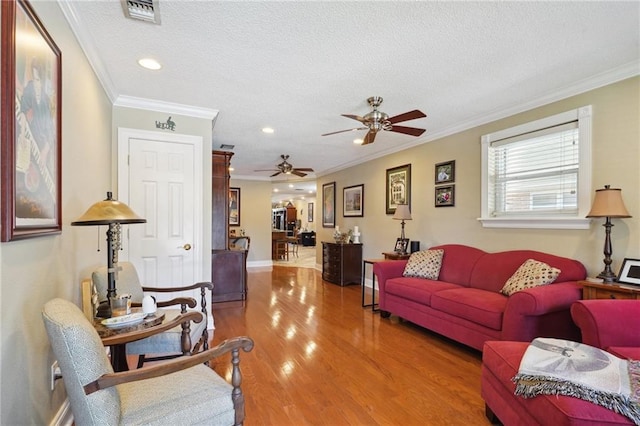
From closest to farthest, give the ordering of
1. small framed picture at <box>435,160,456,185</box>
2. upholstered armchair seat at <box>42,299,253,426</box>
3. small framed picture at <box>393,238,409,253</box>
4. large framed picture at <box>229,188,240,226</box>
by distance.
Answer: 1. upholstered armchair seat at <box>42,299,253,426</box>
2. small framed picture at <box>435,160,456,185</box>
3. small framed picture at <box>393,238,409,253</box>
4. large framed picture at <box>229,188,240,226</box>

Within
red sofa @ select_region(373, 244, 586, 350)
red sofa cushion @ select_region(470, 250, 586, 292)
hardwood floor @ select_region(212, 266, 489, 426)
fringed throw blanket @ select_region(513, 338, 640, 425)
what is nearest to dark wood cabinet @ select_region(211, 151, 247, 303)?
hardwood floor @ select_region(212, 266, 489, 426)

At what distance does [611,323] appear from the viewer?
194 centimetres

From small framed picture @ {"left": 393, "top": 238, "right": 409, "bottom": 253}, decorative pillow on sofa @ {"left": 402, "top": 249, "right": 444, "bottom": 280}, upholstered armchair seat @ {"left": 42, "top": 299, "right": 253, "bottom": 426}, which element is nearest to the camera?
upholstered armchair seat @ {"left": 42, "top": 299, "right": 253, "bottom": 426}

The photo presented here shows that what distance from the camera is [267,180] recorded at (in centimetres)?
848

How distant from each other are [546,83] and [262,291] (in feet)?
16.0

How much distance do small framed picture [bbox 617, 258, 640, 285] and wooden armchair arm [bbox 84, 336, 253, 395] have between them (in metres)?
2.86

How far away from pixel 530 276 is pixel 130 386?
3.13 metres

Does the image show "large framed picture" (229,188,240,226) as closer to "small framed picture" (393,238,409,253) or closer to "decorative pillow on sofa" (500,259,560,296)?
"small framed picture" (393,238,409,253)

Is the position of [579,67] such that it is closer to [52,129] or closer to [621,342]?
[621,342]

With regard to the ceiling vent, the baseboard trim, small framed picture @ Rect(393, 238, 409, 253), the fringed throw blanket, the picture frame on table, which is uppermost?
the ceiling vent

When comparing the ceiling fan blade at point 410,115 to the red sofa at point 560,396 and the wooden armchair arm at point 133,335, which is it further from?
the wooden armchair arm at point 133,335

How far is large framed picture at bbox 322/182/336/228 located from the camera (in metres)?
7.42

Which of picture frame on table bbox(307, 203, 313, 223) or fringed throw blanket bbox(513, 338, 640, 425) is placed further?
picture frame on table bbox(307, 203, 313, 223)

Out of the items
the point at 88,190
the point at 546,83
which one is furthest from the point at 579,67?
the point at 88,190
